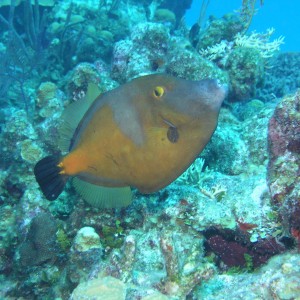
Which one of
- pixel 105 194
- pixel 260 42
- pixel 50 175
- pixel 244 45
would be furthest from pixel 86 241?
pixel 260 42

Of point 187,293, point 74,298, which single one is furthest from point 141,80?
point 187,293

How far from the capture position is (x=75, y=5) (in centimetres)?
1191

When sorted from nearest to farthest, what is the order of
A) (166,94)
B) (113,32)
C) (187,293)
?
(166,94) < (187,293) < (113,32)

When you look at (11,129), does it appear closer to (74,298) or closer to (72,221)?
(72,221)

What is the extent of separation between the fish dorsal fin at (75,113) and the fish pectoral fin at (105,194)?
34 cm

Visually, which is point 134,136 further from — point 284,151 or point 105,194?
point 284,151

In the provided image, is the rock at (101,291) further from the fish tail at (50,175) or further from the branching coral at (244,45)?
the branching coral at (244,45)

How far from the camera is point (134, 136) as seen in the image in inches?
85.2

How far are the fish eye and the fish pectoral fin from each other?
730 millimetres

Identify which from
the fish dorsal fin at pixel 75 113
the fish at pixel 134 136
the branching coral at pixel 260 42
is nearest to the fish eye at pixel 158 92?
the fish at pixel 134 136

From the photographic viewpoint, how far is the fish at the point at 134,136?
6.64ft

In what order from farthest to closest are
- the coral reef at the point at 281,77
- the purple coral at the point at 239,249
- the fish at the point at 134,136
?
the coral reef at the point at 281,77 < the purple coral at the point at 239,249 < the fish at the point at 134,136

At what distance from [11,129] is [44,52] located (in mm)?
3922

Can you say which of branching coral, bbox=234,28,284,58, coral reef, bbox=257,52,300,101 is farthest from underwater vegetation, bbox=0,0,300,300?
coral reef, bbox=257,52,300,101
